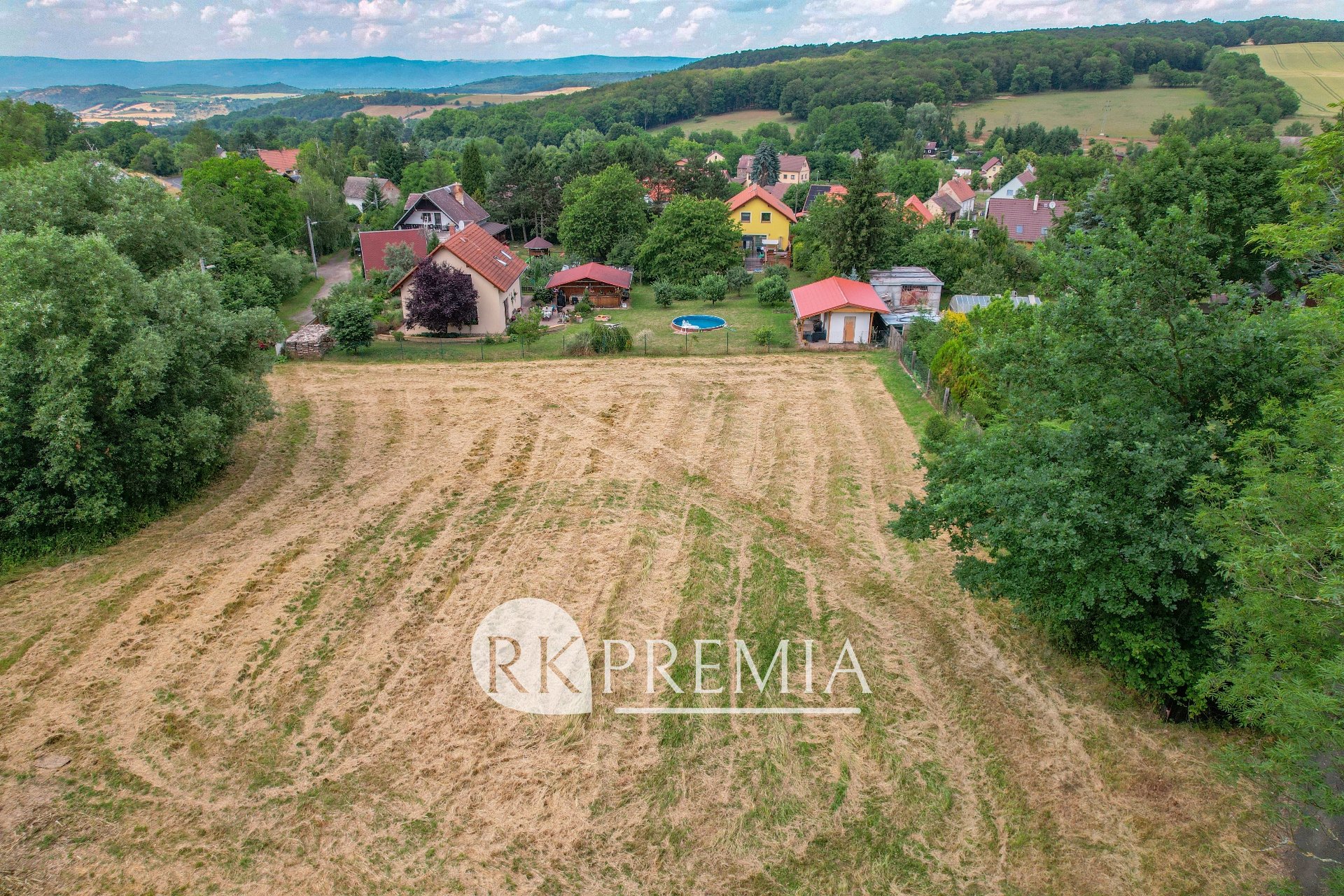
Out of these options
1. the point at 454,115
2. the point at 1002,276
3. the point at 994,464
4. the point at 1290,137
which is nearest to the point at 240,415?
the point at 994,464

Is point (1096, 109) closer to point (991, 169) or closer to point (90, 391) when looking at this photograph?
point (991, 169)

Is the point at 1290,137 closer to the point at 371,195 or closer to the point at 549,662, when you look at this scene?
the point at 371,195

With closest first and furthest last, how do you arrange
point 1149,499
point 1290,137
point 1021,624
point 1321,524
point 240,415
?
point 1321,524
point 1149,499
point 1021,624
point 240,415
point 1290,137

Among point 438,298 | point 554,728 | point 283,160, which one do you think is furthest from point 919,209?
point 283,160

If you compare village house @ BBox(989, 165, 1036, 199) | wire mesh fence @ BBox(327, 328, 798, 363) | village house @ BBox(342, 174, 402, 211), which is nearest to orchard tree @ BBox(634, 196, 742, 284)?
wire mesh fence @ BBox(327, 328, 798, 363)

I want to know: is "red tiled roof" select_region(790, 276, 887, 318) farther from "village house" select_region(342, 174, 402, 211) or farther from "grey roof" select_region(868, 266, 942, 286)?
"village house" select_region(342, 174, 402, 211)
